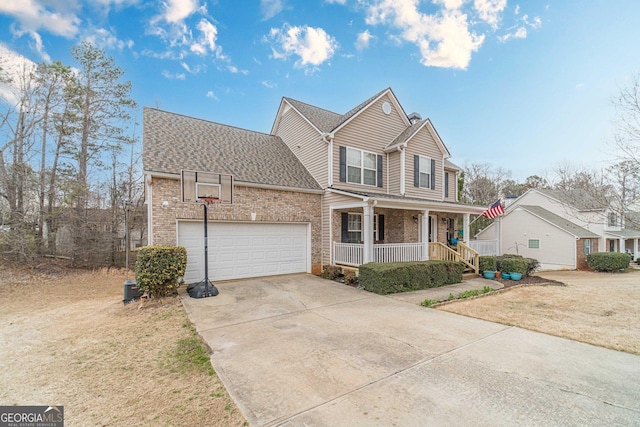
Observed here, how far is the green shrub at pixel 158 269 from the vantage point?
23.6ft

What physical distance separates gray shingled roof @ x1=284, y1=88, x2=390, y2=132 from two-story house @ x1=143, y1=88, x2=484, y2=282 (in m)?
0.10

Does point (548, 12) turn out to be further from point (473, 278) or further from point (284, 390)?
point (284, 390)

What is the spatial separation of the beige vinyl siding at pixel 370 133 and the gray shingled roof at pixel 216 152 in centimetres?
175

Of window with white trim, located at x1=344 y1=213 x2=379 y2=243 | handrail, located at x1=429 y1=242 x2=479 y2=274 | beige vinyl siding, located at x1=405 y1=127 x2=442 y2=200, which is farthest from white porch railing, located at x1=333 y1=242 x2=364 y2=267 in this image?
beige vinyl siding, located at x1=405 y1=127 x2=442 y2=200

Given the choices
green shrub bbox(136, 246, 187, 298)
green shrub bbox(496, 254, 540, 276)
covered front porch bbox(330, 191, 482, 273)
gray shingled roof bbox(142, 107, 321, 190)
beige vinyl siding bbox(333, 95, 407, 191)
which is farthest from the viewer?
beige vinyl siding bbox(333, 95, 407, 191)

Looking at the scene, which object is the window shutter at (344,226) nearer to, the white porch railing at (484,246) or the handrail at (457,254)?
the handrail at (457,254)

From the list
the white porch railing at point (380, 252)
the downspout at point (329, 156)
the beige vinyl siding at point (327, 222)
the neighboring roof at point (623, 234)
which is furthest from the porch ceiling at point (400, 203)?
the neighboring roof at point (623, 234)

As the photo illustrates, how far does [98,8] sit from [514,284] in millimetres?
18216

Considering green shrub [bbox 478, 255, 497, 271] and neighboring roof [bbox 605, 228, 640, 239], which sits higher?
neighboring roof [bbox 605, 228, 640, 239]

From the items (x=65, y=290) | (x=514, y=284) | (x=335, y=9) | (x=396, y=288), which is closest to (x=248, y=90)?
(x=335, y=9)

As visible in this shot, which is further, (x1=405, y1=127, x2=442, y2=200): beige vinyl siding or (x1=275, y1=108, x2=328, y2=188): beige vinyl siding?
(x1=405, y1=127, x2=442, y2=200): beige vinyl siding

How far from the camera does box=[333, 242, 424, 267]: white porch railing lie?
33.4 ft

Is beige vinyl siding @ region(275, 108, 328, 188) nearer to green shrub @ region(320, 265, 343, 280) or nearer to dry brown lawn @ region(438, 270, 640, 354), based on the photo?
green shrub @ region(320, 265, 343, 280)

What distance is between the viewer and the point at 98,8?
31.9ft
